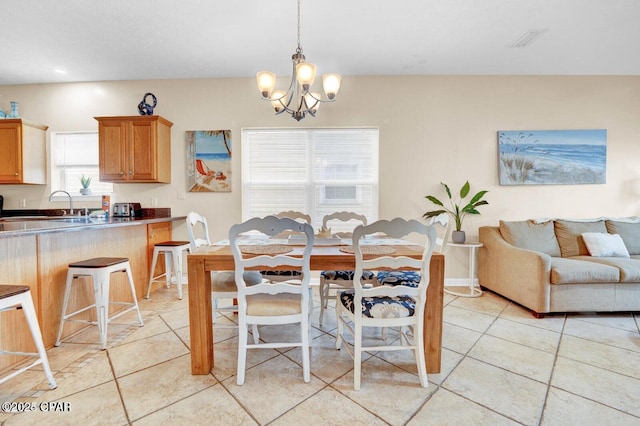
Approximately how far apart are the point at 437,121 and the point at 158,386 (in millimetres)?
3942

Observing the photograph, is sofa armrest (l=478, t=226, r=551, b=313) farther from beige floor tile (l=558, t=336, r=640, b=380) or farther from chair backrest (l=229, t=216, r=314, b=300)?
chair backrest (l=229, t=216, r=314, b=300)

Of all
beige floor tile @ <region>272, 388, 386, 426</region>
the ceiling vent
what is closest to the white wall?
the ceiling vent

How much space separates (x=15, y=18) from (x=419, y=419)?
4450mm

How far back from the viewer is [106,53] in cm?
298

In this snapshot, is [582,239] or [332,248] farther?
[582,239]

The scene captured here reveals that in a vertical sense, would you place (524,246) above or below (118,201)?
below

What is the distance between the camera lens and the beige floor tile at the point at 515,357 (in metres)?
1.74

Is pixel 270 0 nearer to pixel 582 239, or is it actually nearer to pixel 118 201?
pixel 118 201

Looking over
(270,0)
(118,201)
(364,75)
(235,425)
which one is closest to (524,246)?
(364,75)

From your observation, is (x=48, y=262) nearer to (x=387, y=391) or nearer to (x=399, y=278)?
(x=387, y=391)

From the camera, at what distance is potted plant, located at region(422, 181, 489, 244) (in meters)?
3.26

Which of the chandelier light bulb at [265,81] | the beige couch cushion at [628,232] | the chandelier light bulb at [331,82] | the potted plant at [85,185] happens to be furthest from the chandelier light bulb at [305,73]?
the beige couch cushion at [628,232]

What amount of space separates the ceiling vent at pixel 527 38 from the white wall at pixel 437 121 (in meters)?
0.67

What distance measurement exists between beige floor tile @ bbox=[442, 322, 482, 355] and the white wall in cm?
139
